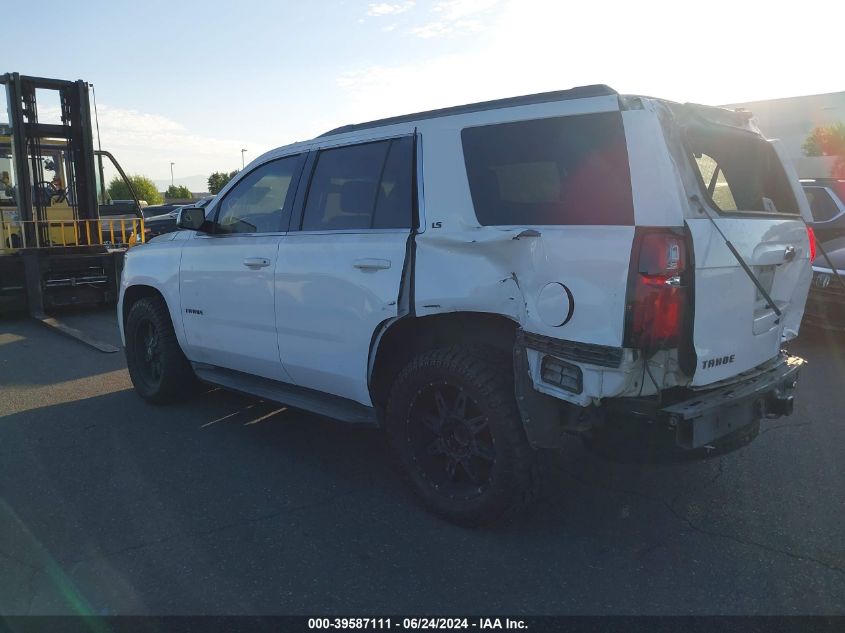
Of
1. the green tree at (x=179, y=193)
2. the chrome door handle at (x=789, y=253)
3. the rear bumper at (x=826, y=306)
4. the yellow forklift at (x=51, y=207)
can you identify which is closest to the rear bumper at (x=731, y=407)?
the chrome door handle at (x=789, y=253)

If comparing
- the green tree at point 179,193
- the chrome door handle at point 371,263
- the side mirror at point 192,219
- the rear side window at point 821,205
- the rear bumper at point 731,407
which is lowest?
the green tree at point 179,193

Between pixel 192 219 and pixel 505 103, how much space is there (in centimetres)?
260

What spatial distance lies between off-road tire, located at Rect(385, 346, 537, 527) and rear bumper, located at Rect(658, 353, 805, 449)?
2.29ft

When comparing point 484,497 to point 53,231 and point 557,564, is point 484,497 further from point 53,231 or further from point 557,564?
point 53,231

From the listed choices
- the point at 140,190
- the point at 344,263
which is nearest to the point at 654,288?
the point at 344,263

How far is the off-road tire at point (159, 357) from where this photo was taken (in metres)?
→ 5.50

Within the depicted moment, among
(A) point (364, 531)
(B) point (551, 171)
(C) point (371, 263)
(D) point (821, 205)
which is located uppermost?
(B) point (551, 171)

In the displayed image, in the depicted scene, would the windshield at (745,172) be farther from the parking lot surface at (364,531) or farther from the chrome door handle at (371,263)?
the chrome door handle at (371,263)

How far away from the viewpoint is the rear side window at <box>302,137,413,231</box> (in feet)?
12.5

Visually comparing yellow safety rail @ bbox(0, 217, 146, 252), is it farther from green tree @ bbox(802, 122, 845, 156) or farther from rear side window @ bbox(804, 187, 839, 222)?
green tree @ bbox(802, 122, 845, 156)

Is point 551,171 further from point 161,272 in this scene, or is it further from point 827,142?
point 827,142

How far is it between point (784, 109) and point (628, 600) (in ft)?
249

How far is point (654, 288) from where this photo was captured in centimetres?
277

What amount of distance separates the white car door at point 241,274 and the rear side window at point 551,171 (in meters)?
1.54
